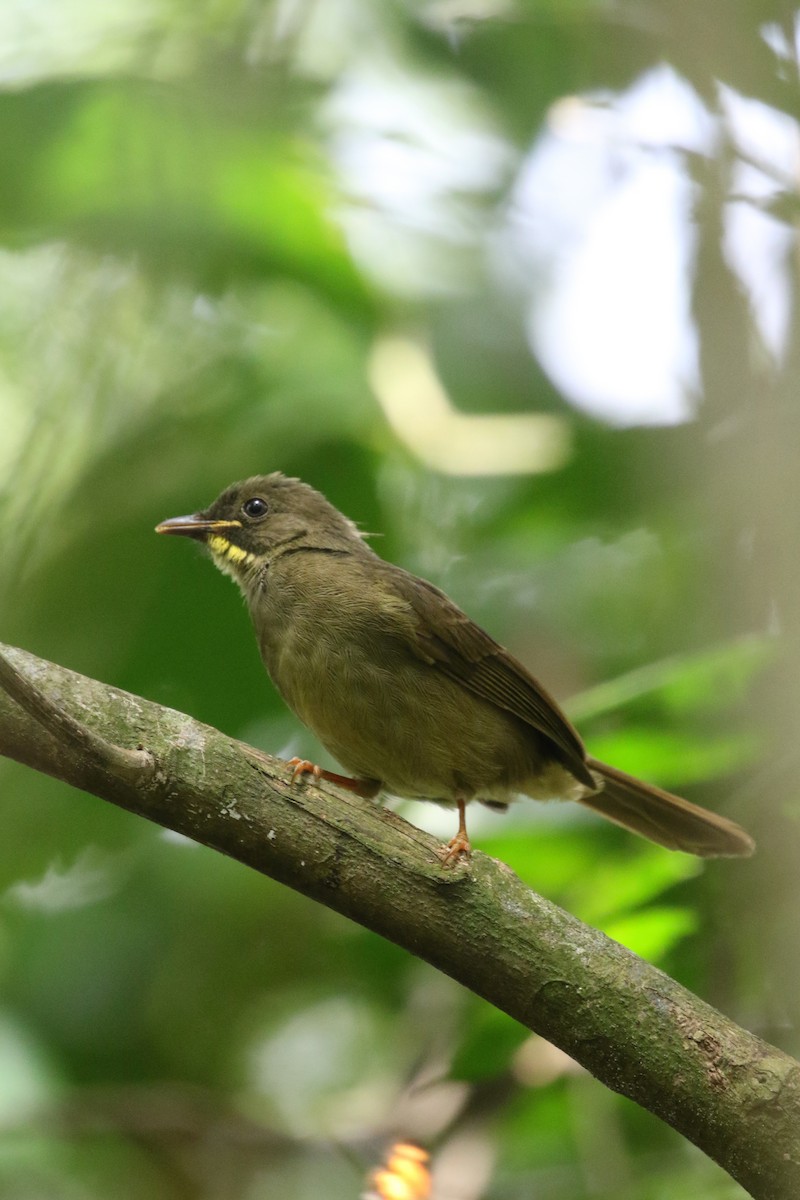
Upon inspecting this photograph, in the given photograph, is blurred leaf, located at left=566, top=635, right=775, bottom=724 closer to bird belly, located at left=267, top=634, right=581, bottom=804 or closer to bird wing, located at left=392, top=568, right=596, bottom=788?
bird wing, located at left=392, top=568, right=596, bottom=788

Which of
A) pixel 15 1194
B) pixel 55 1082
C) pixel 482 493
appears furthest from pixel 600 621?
pixel 15 1194

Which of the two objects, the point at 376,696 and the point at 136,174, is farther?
the point at 136,174

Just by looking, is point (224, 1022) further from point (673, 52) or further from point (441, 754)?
point (673, 52)

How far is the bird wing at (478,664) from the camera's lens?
408cm

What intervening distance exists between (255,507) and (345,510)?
33cm

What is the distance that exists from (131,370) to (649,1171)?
321cm

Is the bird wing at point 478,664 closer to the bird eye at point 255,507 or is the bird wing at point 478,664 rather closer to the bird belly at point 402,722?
the bird belly at point 402,722

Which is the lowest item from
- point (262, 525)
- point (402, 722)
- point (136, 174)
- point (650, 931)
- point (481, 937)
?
point (650, 931)

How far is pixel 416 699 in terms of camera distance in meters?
4.00

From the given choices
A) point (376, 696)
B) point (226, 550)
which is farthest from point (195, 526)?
point (376, 696)

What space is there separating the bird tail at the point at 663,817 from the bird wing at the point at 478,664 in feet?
0.95

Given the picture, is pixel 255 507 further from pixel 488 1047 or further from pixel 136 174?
pixel 488 1047

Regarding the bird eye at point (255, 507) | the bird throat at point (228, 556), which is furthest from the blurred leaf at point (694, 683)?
the bird eye at point (255, 507)

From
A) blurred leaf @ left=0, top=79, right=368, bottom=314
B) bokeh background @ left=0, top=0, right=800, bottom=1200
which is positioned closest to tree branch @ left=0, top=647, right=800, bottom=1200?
bokeh background @ left=0, top=0, right=800, bottom=1200
